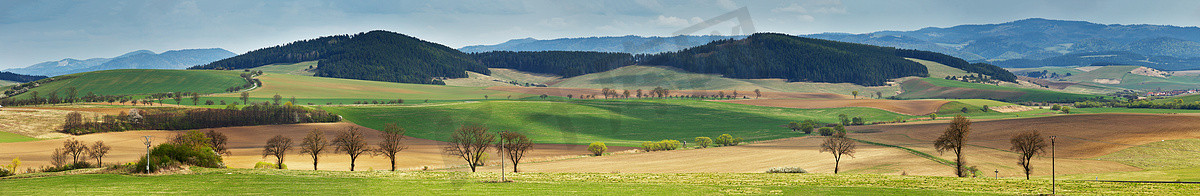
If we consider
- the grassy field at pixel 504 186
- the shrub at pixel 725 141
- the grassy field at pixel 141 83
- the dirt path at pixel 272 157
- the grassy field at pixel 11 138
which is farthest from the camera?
the grassy field at pixel 141 83

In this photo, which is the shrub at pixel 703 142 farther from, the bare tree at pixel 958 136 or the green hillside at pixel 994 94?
the green hillside at pixel 994 94

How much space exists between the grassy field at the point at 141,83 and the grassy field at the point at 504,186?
14211 centimetres

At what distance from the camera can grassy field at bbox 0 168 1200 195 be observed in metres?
26.8

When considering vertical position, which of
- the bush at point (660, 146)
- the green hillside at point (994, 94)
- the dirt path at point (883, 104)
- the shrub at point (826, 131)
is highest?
the green hillside at point (994, 94)

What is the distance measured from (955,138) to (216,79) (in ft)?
590

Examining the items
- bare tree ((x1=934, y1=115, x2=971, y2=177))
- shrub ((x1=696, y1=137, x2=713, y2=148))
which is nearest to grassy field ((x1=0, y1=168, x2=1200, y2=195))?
bare tree ((x1=934, y1=115, x2=971, y2=177))

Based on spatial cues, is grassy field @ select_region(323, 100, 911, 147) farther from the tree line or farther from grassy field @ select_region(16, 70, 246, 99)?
grassy field @ select_region(16, 70, 246, 99)

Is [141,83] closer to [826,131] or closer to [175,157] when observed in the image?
[175,157]

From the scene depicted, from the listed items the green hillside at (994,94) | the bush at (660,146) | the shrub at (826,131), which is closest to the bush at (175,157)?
the bush at (660,146)

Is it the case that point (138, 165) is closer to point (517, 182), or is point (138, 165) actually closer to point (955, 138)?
point (517, 182)

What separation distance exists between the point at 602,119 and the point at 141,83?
125 meters

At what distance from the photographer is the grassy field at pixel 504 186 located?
26.8m

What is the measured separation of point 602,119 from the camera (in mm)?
111938

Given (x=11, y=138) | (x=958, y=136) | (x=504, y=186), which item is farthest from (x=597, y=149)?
(x=11, y=138)
